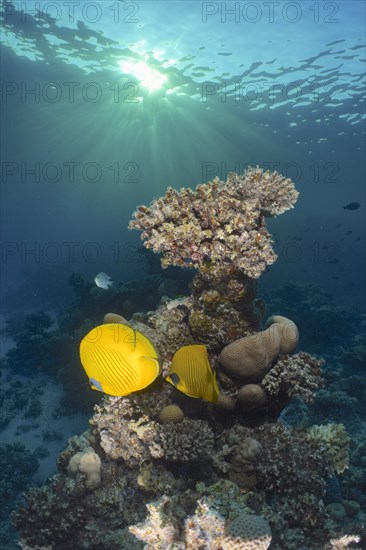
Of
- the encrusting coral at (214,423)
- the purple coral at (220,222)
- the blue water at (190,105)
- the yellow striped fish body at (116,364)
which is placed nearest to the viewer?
the yellow striped fish body at (116,364)

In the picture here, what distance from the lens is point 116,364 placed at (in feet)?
8.26

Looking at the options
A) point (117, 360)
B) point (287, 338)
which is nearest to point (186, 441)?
point (287, 338)

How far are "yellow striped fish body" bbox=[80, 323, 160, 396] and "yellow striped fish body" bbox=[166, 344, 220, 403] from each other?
755 mm

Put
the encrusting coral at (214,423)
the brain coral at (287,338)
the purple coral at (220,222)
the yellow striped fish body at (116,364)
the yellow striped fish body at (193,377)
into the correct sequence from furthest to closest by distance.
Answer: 1. the brain coral at (287,338)
2. the purple coral at (220,222)
3. the encrusting coral at (214,423)
4. the yellow striped fish body at (193,377)
5. the yellow striped fish body at (116,364)

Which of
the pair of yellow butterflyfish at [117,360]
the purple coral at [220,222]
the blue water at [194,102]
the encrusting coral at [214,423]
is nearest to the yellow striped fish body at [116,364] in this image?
the pair of yellow butterflyfish at [117,360]

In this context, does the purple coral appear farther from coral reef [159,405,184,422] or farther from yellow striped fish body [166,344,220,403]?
coral reef [159,405,184,422]

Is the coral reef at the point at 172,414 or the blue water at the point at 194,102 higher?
the blue water at the point at 194,102

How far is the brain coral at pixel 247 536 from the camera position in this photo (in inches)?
102

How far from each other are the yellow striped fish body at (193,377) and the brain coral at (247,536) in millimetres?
1044

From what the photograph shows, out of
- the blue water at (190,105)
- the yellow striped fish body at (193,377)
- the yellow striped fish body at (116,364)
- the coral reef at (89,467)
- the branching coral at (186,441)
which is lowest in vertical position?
the coral reef at (89,467)

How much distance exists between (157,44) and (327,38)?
9.40 metres

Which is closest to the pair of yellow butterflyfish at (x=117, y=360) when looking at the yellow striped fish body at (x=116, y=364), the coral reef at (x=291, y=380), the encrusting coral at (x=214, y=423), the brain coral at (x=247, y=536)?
the yellow striped fish body at (x=116, y=364)

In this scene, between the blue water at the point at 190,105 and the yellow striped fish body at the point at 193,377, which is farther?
the blue water at the point at 190,105

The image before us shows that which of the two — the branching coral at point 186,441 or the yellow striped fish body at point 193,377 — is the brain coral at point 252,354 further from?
the branching coral at point 186,441
